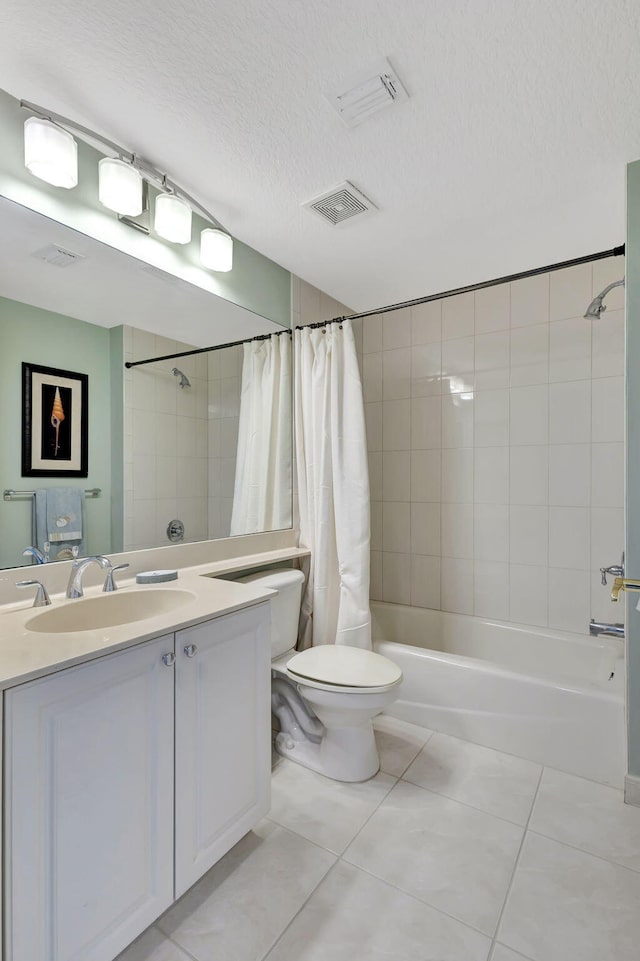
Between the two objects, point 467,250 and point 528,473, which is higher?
point 467,250

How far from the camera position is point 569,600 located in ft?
7.99

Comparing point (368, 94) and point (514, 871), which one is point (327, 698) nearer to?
point (514, 871)

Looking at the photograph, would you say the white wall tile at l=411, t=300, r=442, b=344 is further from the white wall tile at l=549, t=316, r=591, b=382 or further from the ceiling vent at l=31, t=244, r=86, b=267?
the ceiling vent at l=31, t=244, r=86, b=267

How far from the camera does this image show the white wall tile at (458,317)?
8.90 ft

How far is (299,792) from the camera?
169cm

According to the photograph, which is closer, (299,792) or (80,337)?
(80,337)

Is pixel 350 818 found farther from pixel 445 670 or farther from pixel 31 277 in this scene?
pixel 31 277

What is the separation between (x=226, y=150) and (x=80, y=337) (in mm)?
796

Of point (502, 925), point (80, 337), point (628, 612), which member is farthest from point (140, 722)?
point (628, 612)

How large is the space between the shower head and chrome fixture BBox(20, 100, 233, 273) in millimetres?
450

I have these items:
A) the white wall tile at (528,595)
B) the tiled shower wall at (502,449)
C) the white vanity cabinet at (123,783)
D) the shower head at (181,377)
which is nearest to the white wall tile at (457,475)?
the tiled shower wall at (502,449)

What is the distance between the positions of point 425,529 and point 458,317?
1.32m

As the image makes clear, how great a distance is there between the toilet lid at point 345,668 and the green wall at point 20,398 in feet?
2.88

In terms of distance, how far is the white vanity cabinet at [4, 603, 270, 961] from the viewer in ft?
2.80
